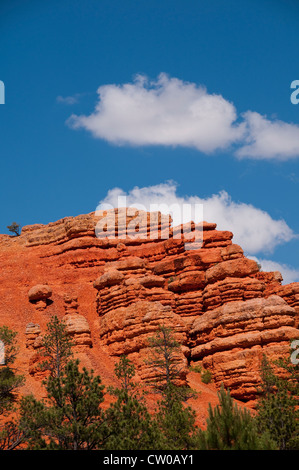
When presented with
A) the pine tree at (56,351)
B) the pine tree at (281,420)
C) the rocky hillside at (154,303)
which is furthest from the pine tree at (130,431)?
the rocky hillside at (154,303)

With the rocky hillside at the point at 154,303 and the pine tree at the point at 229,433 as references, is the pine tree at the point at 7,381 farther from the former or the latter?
the pine tree at the point at 229,433

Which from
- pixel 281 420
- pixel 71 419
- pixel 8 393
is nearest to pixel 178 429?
pixel 281 420

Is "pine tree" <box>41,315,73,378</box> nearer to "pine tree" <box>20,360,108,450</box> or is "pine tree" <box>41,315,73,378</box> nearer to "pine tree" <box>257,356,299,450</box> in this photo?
"pine tree" <box>20,360,108,450</box>

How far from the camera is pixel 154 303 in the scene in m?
56.6

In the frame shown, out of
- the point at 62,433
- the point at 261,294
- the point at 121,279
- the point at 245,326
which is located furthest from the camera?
the point at 121,279

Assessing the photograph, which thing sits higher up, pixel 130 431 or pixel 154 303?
Result: pixel 154 303

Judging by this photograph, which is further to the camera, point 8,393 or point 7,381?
point 8,393

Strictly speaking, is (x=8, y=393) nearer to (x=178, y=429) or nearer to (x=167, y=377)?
(x=167, y=377)

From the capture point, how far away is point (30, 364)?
1960 inches

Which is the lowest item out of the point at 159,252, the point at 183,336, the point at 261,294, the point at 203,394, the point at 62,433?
the point at 62,433

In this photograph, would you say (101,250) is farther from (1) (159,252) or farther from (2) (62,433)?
(2) (62,433)

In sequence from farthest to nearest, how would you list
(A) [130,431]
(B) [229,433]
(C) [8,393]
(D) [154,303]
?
(D) [154,303] → (C) [8,393] → (A) [130,431] → (B) [229,433]
